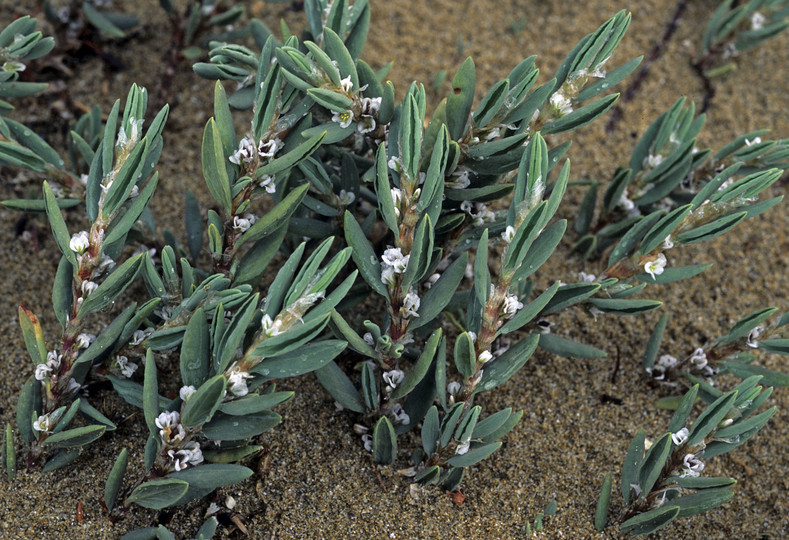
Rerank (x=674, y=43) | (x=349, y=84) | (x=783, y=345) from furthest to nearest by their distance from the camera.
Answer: (x=674, y=43), (x=783, y=345), (x=349, y=84)

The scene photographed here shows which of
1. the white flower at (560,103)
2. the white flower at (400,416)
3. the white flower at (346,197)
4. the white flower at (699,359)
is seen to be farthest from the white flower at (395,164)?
the white flower at (699,359)

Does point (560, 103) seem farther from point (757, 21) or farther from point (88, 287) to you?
point (757, 21)

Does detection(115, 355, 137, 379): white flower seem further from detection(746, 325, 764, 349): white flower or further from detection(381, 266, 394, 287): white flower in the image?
detection(746, 325, 764, 349): white flower

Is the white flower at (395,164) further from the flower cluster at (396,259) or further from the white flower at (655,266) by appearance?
the white flower at (655,266)

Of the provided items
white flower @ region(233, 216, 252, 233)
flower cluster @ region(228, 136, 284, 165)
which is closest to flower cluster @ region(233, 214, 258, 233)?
white flower @ region(233, 216, 252, 233)

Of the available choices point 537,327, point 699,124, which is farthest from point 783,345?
point 699,124

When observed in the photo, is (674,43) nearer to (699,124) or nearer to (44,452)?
(699,124)
